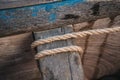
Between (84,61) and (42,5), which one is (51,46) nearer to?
(42,5)

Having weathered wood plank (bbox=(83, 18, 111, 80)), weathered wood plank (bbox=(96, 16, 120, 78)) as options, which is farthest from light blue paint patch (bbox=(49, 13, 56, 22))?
weathered wood plank (bbox=(96, 16, 120, 78))

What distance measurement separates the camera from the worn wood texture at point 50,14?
1459 millimetres

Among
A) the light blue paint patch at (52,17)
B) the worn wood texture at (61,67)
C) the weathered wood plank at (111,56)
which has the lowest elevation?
the weathered wood plank at (111,56)

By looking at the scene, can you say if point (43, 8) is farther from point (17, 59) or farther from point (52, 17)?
point (17, 59)

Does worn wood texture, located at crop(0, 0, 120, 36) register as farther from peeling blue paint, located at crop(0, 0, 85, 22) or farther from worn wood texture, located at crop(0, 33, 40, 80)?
worn wood texture, located at crop(0, 33, 40, 80)

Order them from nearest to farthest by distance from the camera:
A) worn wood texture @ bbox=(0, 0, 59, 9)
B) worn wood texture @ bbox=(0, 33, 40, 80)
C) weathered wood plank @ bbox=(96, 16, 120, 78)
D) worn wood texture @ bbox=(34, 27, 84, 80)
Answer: worn wood texture @ bbox=(34, 27, 84, 80)
worn wood texture @ bbox=(0, 0, 59, 9)
worn wood texture @ bbox=(0, 33, 40, 80)
weathered wood plank @ bbox=(96, 16, 120, 78)

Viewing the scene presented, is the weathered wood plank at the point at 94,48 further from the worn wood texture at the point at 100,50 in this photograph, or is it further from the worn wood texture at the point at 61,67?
the worn wood texture at the point at 61,67

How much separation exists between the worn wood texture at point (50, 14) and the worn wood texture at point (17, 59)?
14 cm

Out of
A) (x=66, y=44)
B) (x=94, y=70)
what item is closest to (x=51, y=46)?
(x=66, y=44)

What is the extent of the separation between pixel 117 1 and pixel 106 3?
3.1 inches

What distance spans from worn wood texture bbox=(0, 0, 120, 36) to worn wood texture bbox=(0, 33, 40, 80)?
0.14 meters

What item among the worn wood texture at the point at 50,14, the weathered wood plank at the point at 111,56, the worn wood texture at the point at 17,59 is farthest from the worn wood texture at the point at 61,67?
the weathered wood plank at the point at 111,56

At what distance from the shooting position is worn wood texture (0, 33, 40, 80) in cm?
167

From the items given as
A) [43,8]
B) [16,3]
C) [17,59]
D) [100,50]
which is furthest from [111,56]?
[16,3]
